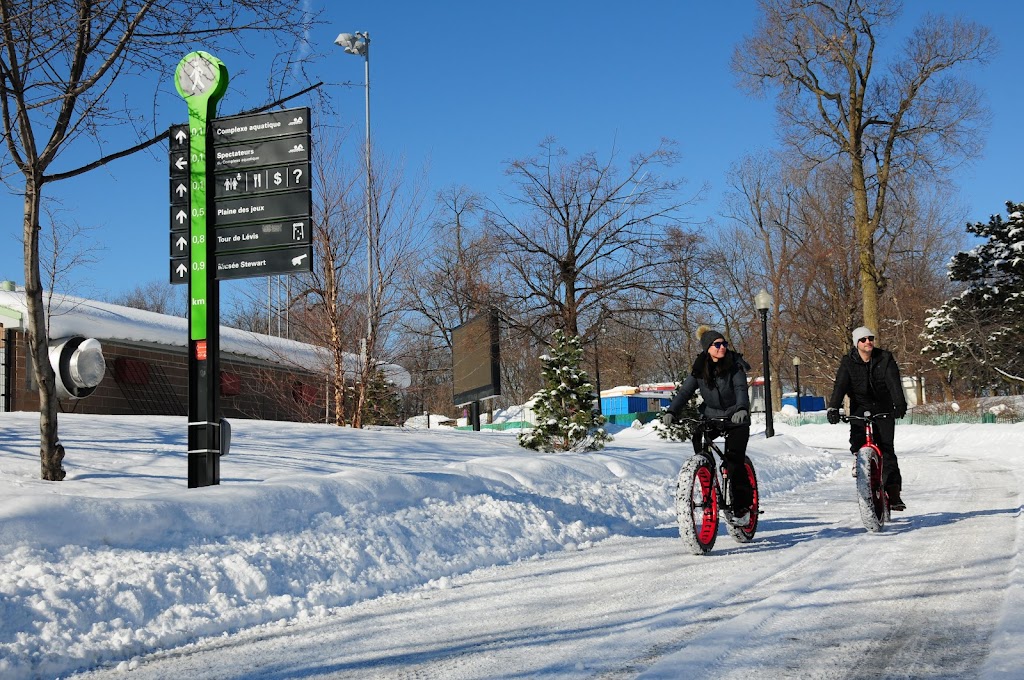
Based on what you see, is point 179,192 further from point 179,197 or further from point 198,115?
point 198,115

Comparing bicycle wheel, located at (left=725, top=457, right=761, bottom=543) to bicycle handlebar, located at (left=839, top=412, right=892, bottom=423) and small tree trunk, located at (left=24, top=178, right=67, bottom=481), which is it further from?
small tree trunk, located at (left=24, top=178, right=67, bottom=481)

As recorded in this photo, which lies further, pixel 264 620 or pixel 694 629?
pixel 264 620

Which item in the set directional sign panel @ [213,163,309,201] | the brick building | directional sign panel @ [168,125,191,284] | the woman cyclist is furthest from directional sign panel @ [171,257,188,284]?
the brick building

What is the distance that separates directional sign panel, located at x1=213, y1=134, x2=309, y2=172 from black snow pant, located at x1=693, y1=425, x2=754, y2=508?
429cm

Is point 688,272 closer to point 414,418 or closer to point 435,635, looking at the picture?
point 414,418

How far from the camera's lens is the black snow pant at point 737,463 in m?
7.56

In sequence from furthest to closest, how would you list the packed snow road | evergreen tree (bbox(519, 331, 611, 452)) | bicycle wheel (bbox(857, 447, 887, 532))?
evergreen tree (bbox(519, 331, 611, 452)), bicycle wheel (bbox(857, 447, 887, 532)), the packed snow road

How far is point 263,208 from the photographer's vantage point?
830cm

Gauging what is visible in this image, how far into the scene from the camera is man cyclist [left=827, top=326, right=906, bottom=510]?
8.35 meters

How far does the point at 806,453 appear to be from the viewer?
19.8 metres

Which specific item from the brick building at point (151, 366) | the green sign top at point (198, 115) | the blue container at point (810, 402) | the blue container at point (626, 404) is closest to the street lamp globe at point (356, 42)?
the brick building at point (151, 366)

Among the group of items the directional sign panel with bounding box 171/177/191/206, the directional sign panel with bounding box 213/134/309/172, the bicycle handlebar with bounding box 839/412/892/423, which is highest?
the directional sign panel with bounding box 213/134/309/172

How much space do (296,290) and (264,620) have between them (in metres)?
16.0

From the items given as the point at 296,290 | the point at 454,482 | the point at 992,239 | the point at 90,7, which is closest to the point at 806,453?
the point at 296,290
